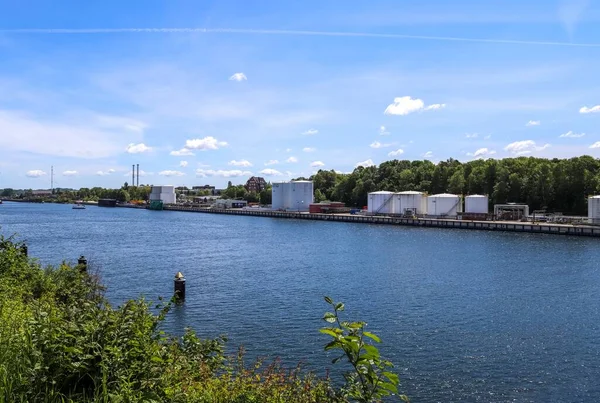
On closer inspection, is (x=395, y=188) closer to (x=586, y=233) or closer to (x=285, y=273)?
(x=586, y=233)

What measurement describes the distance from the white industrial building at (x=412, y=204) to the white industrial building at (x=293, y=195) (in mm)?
33413

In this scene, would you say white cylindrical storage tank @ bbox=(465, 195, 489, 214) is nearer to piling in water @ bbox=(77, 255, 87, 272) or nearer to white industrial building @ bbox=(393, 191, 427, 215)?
white industrial building @ bbox=(393, 191, 427, 215)

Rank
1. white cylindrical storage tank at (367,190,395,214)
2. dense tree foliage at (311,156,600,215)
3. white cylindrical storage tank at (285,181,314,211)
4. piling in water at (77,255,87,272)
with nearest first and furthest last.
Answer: piling in water at (77,255,87,272), dense tree foliage at (311,156,600,215), white cylindrical storage tank at (367,190,395,214), white cylindrical storage tank at (285,181,314,211)

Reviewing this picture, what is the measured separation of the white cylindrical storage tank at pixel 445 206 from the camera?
10631cm

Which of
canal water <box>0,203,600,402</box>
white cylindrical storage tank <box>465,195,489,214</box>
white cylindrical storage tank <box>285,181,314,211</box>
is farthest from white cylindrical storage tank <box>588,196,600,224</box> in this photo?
white cylindrical storage tank <box>285,181,314,211</box>

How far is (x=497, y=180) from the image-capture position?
116 metres

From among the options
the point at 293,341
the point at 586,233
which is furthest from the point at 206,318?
the point at 586,233

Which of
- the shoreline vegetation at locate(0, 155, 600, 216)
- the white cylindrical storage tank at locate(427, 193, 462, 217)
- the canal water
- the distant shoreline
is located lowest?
the canal water

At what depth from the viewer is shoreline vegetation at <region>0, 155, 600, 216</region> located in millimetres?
102750

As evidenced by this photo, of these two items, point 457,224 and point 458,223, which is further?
point 458,223

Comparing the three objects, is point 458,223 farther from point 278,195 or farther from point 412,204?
point 278,195

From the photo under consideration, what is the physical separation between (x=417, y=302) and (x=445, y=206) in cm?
8208

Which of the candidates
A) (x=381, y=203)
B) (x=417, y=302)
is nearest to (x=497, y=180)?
(x=381, y=203)

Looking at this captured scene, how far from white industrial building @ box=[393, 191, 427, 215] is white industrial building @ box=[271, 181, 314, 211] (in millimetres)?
33413
